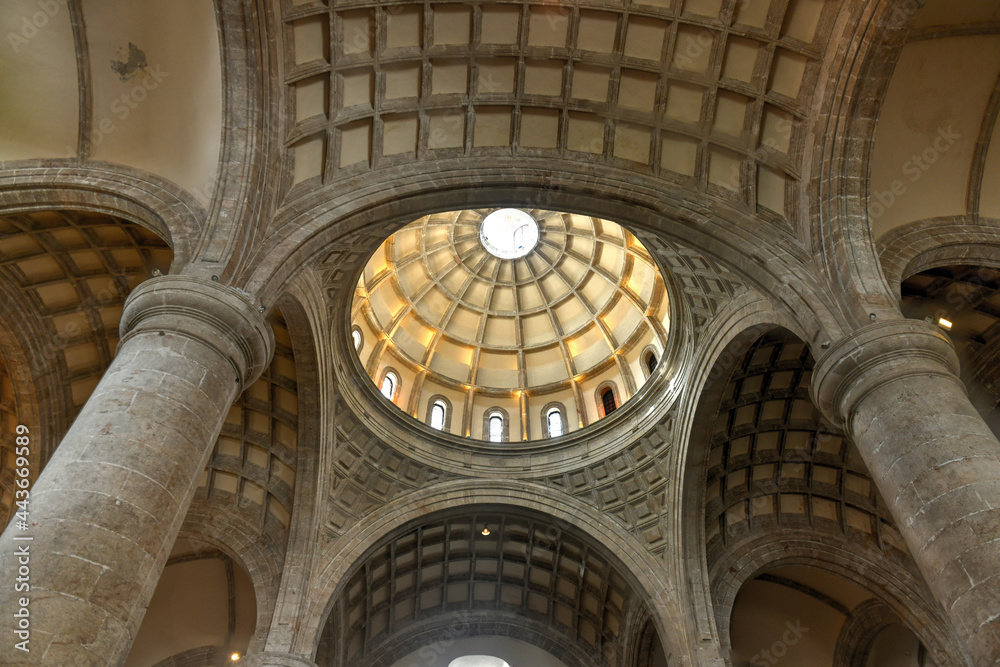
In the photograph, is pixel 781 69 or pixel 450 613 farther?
pixel 450 613

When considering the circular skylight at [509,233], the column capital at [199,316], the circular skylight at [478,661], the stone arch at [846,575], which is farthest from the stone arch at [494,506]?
the circular skylight at [509,233]

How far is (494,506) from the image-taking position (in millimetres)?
18297

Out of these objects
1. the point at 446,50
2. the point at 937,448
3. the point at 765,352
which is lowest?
the point at 937,448

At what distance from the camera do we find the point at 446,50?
12.1 m

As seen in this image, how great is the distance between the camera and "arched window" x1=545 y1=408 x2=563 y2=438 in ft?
67.8

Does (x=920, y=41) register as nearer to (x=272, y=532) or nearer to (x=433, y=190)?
(x=433, y=190)

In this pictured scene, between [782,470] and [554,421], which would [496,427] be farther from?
[782,470]

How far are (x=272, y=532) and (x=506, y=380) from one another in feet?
29.0

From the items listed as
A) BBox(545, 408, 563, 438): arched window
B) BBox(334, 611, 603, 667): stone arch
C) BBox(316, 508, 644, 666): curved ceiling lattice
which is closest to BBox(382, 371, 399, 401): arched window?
BBox(316, 508, 644, 666): curved ceiling lattice

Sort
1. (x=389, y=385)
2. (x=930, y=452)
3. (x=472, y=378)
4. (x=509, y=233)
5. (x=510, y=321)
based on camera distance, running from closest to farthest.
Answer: (x=930, y=452) < (x=389, y=385) < (x=472, y=378) < (x=510, y=321) < (x=509, y=233)

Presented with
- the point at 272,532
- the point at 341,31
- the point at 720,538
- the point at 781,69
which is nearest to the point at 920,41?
the point at 781,69

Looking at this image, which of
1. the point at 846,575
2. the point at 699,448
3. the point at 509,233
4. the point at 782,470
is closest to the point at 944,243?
the point at 699,448

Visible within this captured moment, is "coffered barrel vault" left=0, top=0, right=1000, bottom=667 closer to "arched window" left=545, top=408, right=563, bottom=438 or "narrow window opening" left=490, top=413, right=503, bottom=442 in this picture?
"arched window" left=545, top=408, right=563, bottom=438

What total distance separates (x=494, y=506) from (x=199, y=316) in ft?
37.1
